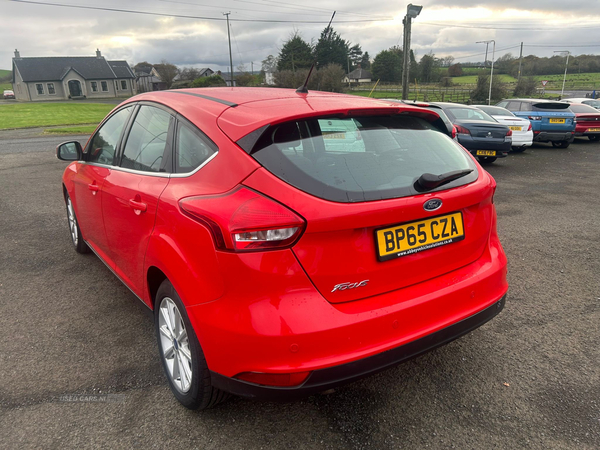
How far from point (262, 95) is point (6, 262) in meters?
3.61

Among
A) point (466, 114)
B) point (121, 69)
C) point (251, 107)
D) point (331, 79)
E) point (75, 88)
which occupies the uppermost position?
point (121, 69)

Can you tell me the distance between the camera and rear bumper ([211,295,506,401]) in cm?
190

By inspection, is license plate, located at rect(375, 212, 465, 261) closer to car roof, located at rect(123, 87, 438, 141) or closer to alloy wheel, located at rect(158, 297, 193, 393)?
car roof, located at rect(123, 87, 438, 141)

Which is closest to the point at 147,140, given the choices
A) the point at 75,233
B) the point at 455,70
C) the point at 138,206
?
the point at 138,206

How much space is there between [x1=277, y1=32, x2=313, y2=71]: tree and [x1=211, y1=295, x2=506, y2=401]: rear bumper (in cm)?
6091

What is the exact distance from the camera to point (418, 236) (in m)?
2.11

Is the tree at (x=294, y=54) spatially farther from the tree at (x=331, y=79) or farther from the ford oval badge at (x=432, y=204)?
the ford oval badge at (x=432, y=204)

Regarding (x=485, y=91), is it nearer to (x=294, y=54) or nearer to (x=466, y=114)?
(x=294, y=54)

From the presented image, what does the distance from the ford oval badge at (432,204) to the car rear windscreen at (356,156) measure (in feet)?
0.29

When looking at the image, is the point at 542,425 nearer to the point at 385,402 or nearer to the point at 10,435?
the point at 385,402

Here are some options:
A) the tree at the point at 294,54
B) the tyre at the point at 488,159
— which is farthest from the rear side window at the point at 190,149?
the tree at the point at 294,54

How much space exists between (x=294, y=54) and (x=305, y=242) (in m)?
65.1

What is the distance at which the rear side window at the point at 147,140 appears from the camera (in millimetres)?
2629

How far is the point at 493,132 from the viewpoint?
10.5 metres
